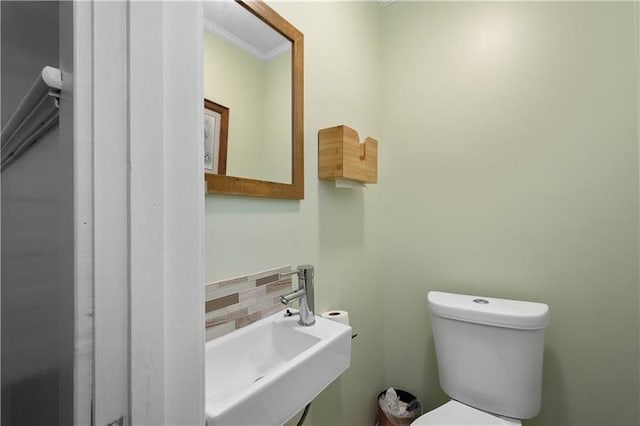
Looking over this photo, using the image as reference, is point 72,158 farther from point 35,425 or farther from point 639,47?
point 639,47

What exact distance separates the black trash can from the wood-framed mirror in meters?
1.13

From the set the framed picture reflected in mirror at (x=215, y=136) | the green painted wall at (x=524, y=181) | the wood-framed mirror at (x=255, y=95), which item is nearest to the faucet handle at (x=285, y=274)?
the wood-framed mirror at (x=255, y=95)

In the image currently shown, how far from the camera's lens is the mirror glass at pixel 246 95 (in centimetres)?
81

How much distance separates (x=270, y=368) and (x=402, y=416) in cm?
87

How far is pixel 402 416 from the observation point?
52.5 inches

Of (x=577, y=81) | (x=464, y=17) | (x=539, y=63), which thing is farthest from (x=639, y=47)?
(x=464, y=17)

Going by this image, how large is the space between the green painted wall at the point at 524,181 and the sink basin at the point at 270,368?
818mm

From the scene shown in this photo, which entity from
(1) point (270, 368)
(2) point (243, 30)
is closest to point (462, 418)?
(1) point (270, 368)

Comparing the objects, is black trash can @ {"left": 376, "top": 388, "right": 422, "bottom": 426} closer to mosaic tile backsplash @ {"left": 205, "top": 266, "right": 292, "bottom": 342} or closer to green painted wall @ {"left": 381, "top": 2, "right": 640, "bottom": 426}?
green painted wall @ {"left": 381, "top": 2, "right": 640, "bottom": 426}

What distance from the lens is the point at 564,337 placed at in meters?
1.20

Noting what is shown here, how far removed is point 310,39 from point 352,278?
1.01 meters

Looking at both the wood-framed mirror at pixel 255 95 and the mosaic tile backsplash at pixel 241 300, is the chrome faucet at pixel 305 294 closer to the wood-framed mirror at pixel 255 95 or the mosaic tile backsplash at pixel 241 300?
the mosaic tile backsplash at pixel 241 300

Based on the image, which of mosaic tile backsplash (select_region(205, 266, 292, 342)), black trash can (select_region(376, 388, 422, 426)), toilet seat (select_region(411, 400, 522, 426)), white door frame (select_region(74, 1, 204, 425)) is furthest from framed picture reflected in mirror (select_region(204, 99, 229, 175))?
black trash can (select_region(376, 388, 422, 426))

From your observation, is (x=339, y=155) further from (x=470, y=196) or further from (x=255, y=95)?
(x=470, y=196)
